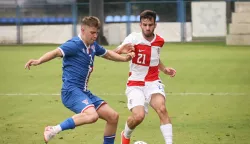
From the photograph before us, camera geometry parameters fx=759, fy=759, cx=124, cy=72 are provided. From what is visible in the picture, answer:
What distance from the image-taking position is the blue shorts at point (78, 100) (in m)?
10.5

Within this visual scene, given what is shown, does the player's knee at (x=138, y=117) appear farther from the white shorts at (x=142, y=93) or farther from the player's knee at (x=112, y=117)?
the player's knee at (x=112, y=117)

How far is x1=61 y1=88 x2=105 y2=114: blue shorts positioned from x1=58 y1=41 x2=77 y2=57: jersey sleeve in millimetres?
518

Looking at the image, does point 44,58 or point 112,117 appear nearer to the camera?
point 44,58

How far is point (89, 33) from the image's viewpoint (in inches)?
416

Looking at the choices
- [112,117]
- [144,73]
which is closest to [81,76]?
[112,117]

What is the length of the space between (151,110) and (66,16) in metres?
30.9

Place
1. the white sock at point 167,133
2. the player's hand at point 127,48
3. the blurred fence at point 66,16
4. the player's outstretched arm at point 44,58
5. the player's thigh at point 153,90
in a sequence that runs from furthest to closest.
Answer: the blurred fence at point 66,16 < the player's hand at point 127,48 < the player's thigh at point 153,90 < the white sock at point 167,133 < the player's outstretched arm at point 44,58

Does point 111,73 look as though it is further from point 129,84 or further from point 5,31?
point 5,31

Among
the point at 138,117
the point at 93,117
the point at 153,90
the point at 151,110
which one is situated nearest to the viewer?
the point at 93,117

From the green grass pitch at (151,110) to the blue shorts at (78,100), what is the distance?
1468mm

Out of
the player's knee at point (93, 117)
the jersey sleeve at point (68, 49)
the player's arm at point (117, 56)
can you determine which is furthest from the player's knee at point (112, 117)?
the jersey sleeve at point (68, 49)

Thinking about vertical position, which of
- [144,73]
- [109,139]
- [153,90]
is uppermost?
[144,73]

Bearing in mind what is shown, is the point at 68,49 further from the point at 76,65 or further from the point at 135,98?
the point at 135,98

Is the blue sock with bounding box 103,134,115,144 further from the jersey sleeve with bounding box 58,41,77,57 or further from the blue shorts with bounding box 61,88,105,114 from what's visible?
the jersey sleeve with bounding box 58,41,77,57
